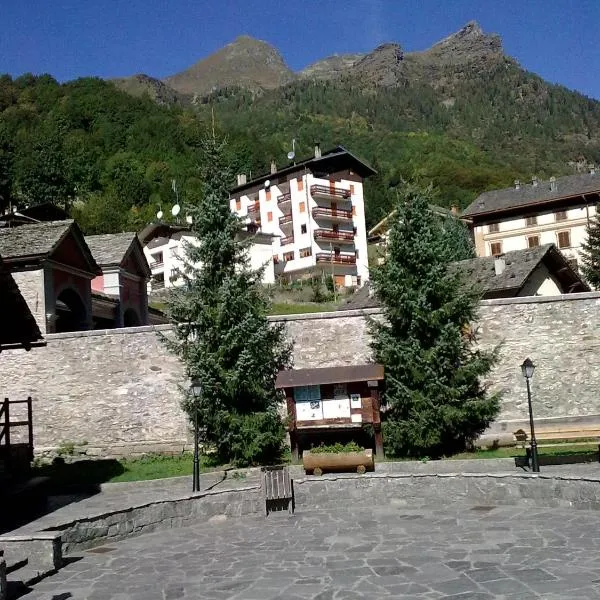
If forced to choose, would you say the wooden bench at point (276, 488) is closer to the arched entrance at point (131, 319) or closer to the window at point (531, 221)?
the arched entrance at point (131, 319)

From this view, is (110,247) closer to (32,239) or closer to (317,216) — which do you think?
(32,239)

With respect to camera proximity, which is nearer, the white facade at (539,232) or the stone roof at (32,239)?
the stone roof at (32,239)

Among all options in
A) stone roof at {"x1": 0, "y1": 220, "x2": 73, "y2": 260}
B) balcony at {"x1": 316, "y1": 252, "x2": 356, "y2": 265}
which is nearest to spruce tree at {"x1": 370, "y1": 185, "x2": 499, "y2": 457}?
stone roof at {"x1": 0, "y1": 220, "x2": 73, "y2": 260}

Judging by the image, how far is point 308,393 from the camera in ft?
60.6

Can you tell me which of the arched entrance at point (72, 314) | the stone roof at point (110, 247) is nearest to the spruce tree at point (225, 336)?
the arched entrance at point (72, 314)

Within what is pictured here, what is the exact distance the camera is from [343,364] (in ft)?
69.5

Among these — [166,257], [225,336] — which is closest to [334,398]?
[225,336]

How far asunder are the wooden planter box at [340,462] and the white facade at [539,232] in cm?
4332

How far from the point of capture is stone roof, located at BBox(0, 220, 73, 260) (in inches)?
920

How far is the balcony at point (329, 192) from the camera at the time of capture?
65812 mm

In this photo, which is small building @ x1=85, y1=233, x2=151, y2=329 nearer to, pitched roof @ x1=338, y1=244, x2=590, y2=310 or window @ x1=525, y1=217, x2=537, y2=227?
pitched roof @ x1=338, y1=244, x2=590, y2=310

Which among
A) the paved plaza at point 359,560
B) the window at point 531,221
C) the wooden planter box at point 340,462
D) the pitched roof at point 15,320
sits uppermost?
the window at point 531,221

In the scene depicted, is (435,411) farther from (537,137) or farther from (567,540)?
(537,137)

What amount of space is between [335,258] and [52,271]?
43002mm
